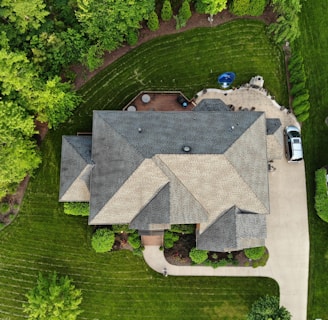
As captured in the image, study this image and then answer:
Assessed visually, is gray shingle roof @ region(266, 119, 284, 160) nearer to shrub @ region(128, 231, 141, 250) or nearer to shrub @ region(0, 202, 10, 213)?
shrub @ region(128, 231, 141, 250)

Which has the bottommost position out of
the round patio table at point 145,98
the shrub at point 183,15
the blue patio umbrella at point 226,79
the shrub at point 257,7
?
the round patio table at point 145,98

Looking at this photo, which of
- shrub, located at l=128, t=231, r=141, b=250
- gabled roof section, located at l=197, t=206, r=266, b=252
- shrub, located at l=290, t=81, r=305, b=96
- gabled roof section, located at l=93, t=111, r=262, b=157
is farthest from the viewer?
shrub, located at l=290, t=81, r=305, b=96

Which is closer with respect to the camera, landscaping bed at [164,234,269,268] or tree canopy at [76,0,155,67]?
tree canopy at [76,0,155,67]

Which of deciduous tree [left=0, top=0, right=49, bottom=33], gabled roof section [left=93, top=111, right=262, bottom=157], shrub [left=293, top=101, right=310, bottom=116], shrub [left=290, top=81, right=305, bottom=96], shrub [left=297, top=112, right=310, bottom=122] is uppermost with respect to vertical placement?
deciduous tree [left=0, top=0, right=49, bottom=33]

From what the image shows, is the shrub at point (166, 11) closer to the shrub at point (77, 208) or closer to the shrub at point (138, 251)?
the shrub at point (77, 208)

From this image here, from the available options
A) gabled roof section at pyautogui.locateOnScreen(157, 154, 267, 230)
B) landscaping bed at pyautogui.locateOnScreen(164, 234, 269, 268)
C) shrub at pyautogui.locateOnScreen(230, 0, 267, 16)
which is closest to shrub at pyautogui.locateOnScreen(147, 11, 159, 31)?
shrub at pyautogui.locateOnScreen(230, 0, 267, 16)

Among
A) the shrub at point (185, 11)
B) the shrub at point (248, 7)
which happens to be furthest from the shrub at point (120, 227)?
the shrub at point (248, 7)
